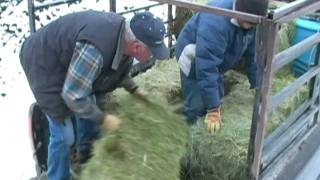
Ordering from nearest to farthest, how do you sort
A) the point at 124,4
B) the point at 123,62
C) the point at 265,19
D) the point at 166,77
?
the point at 265,19 < the point at 123,62 < the point at 166,77 < the point at 124,4

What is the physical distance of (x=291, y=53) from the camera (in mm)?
2486

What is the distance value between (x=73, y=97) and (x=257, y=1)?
3.33ft

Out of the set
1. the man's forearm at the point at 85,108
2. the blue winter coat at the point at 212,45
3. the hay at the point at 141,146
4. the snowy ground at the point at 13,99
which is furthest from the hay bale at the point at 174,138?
the snowy ground at the point at 13,99

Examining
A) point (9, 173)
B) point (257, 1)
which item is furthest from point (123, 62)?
point (9, 173)

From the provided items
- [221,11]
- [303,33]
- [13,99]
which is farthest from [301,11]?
[13,99]

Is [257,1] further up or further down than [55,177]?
further up

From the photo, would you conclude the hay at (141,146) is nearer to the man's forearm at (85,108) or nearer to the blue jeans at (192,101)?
the man's forearm at (85,108)

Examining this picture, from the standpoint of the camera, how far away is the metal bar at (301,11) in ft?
7.00

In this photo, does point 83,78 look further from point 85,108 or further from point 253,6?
point 253,6

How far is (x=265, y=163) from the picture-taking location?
254 centimetres

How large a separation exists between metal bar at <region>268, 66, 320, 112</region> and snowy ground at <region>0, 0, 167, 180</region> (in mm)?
3018

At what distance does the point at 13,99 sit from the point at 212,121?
3892 millimetres

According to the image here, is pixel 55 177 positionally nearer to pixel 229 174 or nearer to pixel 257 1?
pixel 229 174

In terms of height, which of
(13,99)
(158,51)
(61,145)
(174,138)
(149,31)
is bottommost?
(13,99)
